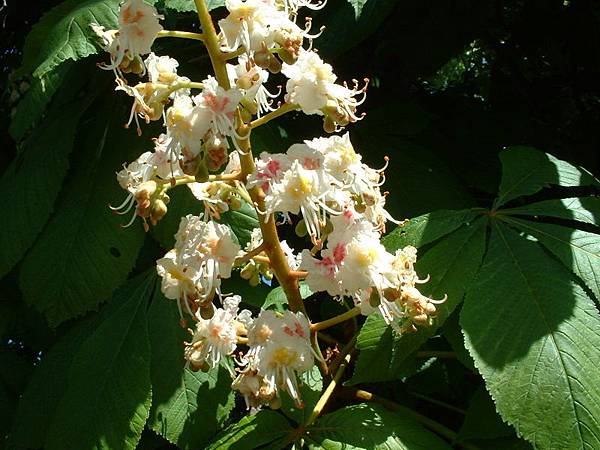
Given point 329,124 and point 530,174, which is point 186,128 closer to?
point 329,124

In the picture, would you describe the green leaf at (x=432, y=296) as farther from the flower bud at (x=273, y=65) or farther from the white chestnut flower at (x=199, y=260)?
the flower bud at (x=273, y=65)

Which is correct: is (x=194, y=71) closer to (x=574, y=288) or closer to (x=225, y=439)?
(x=225, y=439)

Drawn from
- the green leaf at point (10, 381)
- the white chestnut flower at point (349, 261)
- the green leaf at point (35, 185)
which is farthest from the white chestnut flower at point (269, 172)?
the green leaf at point (10, 381)

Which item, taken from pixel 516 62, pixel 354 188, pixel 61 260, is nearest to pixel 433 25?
pixel 516 62

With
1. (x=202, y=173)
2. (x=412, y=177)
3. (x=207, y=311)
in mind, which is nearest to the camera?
(x=202, y=173)

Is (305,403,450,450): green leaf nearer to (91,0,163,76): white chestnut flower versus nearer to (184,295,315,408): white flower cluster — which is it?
(184,295,315,408): white flower cluster

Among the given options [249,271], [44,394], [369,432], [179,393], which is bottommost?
[44,394]

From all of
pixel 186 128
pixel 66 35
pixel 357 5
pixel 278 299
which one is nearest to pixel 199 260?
pixel 186 128
